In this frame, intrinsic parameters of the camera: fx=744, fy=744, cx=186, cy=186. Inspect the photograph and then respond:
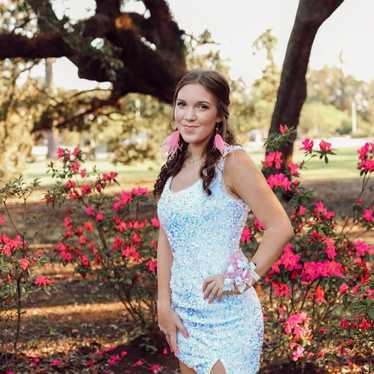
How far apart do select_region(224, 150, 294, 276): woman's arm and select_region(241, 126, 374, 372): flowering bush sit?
1.83m

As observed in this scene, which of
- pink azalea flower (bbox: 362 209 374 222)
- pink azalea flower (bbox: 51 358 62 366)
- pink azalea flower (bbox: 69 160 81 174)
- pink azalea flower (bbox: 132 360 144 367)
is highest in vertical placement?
pink azalea flower (bbox: 69 160 81 174)

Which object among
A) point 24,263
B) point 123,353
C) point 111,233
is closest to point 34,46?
point 111,233

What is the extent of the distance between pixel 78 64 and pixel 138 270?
593 centimetres

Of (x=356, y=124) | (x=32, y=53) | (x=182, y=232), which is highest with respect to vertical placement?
(x=32, y=53)

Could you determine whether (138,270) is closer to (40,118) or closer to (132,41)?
(132,41)

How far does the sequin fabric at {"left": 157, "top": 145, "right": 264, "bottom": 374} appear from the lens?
233 centimetres

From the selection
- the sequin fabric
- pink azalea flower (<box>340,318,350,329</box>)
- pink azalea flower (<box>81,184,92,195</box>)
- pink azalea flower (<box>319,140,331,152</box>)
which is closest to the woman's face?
the sequin fabric

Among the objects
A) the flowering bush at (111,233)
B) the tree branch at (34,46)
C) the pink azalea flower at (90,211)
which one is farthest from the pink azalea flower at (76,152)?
the tree branch at (34,46)

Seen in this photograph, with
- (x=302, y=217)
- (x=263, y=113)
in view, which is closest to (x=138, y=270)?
(x=302, y=217)

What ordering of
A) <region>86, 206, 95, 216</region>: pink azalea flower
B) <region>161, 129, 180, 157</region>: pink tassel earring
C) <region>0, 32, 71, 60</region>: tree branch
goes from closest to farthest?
<region>161, 129, 180, 157</region>: pink tassel earring, <region>86, 206, 95, 216</region>: pink azalea flower, <region>0, 32, 71, 60</region>: tree branch

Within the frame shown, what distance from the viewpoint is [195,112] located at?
239cm

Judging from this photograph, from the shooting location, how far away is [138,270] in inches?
209

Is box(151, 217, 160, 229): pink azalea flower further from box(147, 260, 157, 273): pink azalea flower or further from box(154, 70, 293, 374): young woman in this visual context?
box(154, 70, 293, 374): young woman

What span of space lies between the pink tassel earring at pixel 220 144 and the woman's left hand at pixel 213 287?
41cm
